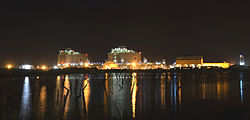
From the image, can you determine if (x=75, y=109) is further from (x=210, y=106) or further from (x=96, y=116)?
(x=210, y=106)

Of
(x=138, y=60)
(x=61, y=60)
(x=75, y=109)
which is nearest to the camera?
(x=75, y=109)

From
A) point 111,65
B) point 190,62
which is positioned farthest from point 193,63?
point 111,65

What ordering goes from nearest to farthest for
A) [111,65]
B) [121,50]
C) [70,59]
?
[111,65]
[121,50]
[70,59]

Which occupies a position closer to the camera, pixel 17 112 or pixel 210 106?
pixel 17 112

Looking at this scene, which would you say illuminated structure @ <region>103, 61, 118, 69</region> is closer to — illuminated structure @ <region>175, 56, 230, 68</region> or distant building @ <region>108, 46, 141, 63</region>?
distant building @ <region>108, 46, 141, 63</region>

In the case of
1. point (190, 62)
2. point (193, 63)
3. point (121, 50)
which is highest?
point (121, 50)

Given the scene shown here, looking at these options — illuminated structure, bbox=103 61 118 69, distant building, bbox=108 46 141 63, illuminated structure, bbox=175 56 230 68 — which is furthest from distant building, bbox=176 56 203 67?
illuminated structure, bbox=103 61 118 69

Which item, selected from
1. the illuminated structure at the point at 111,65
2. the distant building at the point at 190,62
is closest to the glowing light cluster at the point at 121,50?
the illuminated structure at the point at 111,65

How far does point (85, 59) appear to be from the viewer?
186 meters

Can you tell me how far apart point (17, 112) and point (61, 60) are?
582 ft

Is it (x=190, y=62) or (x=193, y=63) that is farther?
(x=190, y=62)

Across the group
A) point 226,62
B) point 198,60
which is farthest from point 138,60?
point 226,62

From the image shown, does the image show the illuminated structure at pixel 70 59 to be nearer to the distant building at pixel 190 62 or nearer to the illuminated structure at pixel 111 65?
the illuminated structure at pixel 111 65

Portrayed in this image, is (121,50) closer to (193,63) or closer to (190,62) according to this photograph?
(190,62)
